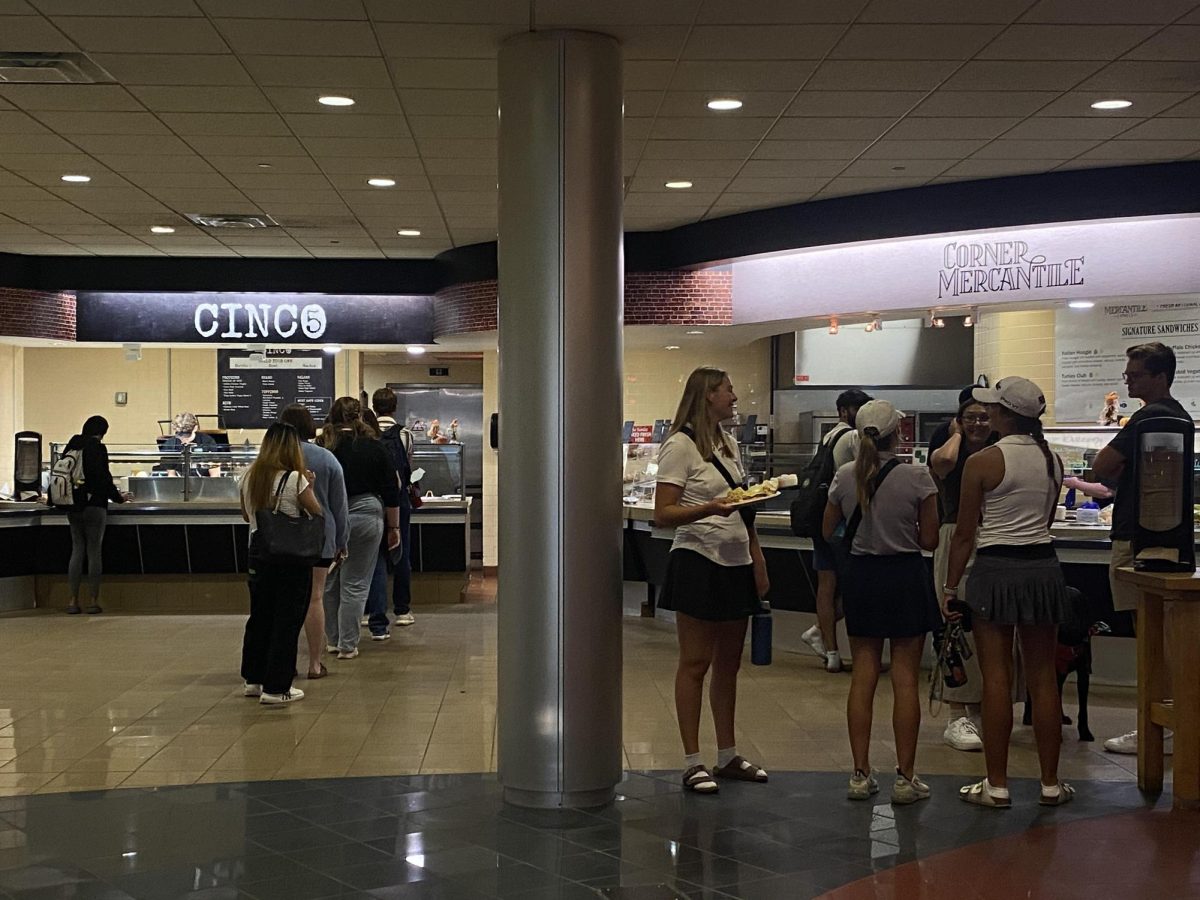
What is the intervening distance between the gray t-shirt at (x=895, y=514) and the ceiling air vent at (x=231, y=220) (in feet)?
22.0

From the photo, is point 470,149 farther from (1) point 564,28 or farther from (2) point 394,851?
(2) point 394,851

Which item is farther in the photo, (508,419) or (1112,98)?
(1112,98)

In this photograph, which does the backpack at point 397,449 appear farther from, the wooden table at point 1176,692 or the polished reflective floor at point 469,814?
the wooden table at point 1176,692

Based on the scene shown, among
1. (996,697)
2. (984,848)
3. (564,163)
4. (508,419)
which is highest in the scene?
(564,163)

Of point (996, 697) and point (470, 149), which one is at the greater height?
point (470, 149)

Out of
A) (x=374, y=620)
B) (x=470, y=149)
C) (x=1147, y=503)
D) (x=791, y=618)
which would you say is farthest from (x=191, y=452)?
(x=1147, y=503)

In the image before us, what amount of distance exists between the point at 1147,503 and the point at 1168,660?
0.63 m

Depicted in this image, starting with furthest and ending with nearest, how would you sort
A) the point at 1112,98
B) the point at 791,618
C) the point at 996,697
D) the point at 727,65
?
the point at 791,618 → the point at 1112,98 → the point at 727,65 → the point at 996,697

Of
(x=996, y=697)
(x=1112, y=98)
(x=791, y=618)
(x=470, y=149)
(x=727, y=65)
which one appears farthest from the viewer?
(x=791, y=618)

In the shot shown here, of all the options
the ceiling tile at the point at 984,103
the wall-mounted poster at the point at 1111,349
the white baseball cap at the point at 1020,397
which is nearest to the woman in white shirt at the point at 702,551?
the white baseball cap at the point at 1020,397

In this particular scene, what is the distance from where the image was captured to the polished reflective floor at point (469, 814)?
162 inches

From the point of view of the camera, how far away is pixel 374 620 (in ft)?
30.2

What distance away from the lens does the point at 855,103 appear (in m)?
6.76

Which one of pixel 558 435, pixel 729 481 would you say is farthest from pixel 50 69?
pixel 729 481
